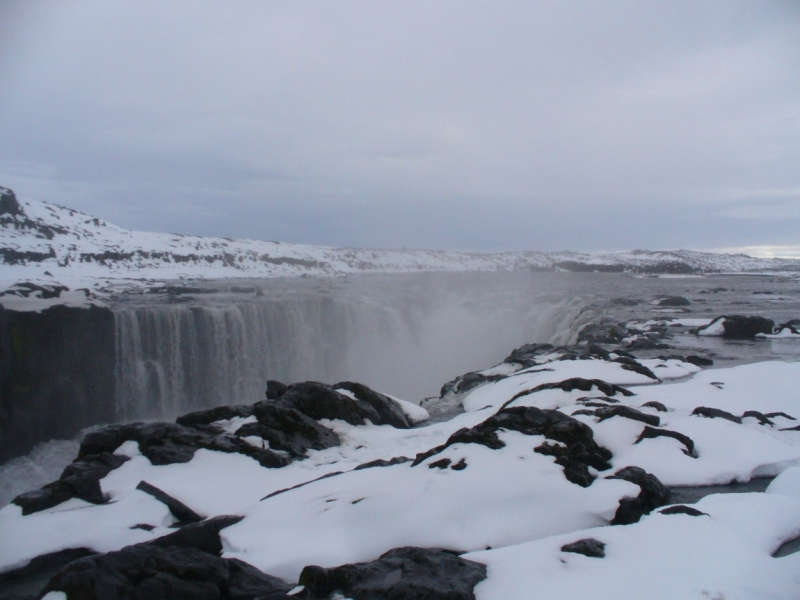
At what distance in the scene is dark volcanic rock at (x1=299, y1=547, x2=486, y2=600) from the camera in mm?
3471

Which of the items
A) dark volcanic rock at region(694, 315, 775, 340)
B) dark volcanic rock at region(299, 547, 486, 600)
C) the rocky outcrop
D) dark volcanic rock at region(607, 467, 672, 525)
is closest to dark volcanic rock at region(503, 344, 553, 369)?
the rocky outcrop

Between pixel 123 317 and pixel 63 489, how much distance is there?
585 inches

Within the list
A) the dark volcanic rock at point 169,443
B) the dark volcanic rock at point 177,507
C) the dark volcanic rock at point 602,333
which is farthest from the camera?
the dark volcanic rock at point 602,333

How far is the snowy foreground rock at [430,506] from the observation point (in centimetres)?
375

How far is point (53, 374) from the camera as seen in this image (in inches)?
669

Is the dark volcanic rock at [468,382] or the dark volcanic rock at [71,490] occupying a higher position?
the dark volcanic rock at [71,490]

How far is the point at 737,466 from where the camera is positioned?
21.4ft

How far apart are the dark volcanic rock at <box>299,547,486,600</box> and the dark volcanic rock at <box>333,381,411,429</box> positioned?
22.0 ft

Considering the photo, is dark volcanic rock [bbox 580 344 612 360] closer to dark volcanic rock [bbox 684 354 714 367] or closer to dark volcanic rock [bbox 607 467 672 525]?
dark volcanic rock [bbox 684 354 714 367]

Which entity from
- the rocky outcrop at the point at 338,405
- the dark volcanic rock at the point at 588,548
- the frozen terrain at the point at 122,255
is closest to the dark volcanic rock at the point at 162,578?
the dark volcanic rock at the point at 588,548

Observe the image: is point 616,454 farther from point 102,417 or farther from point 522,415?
point 102,417

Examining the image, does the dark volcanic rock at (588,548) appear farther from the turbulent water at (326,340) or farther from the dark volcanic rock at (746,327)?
the dark volcanic rock at (746,327)

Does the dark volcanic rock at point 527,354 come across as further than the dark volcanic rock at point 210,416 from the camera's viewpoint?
Yes

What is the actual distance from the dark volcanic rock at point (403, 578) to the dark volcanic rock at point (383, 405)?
22.0 ft
